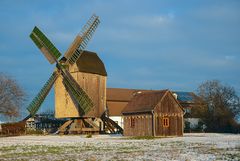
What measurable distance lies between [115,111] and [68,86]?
23190mm

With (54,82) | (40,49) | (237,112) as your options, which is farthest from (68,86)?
(237,112)

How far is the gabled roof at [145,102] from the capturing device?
48.6 meters

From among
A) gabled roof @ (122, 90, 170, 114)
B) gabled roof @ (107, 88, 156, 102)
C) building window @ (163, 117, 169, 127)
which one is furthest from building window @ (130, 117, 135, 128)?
gabled roof @ (107, 88, 156, 102)

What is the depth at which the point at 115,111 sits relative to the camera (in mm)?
80312

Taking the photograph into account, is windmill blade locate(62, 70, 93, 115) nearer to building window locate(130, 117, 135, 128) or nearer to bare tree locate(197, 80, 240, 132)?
building window locate(130, 117, 135, 128)

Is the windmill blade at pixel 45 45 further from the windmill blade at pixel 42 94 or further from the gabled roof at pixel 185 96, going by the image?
the gabled roof at pixel 185 96

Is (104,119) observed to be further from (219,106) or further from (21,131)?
(219,106)

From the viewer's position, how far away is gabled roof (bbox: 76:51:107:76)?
60.5 metres

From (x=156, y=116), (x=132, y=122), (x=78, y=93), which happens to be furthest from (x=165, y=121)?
(x=78, y=93)

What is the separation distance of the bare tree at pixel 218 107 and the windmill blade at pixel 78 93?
2449cm

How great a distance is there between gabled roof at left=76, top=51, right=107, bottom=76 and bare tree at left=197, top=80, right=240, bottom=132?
794 inches

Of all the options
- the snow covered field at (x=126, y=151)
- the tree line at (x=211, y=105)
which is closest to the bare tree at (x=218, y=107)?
the tree line at (x=211, y=105)

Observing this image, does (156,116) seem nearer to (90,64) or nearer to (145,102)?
(145,102)

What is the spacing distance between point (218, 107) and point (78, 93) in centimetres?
2631
